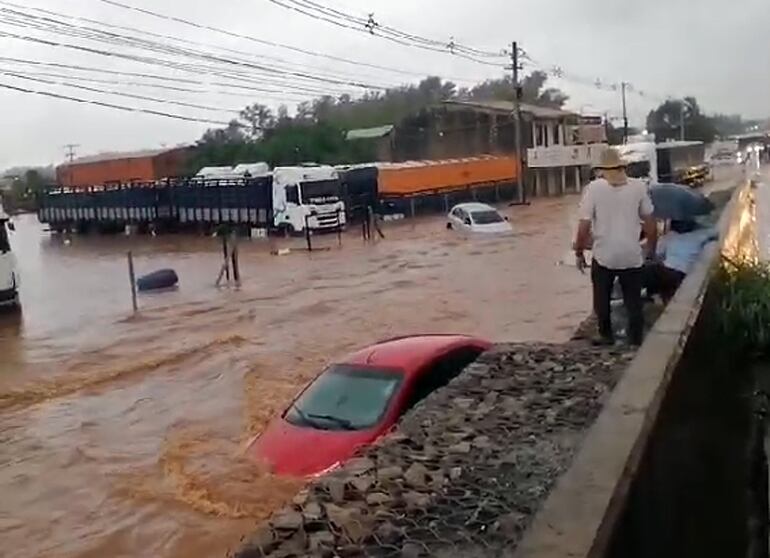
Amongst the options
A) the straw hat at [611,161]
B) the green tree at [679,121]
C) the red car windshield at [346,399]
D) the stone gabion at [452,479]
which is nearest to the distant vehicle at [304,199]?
the red car windshield at [346,399]

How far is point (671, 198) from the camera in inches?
653

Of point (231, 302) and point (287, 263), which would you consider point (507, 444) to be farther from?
point (287, 263)

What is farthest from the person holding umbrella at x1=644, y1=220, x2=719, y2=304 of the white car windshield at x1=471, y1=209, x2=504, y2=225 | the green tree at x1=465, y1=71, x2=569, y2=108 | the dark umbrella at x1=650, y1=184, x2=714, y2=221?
the green tree at x1=465, y1=71, x2=569, y2=108

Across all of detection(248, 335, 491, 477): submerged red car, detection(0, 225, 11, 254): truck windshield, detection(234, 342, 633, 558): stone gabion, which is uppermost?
detection(0, 225, 11, 254): truck windshield

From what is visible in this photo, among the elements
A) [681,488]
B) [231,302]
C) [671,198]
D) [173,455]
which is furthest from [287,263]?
[681,488]

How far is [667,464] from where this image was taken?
12.5ft

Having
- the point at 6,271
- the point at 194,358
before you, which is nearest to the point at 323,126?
the point at 6,271

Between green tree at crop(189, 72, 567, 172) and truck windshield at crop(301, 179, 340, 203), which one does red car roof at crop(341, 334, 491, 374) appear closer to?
truck windshield at crop(301, 179, 340, 203)

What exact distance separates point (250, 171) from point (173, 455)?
4165 cm

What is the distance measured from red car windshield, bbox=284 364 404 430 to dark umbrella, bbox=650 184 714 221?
885cm

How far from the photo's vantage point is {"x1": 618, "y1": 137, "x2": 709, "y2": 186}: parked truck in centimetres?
4528

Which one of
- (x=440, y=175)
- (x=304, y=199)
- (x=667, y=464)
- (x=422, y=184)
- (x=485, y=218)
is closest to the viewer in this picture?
(x=667, y=464)

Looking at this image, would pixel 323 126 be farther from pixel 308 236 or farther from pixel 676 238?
pixel 676 238

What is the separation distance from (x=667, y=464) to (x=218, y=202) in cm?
4730
